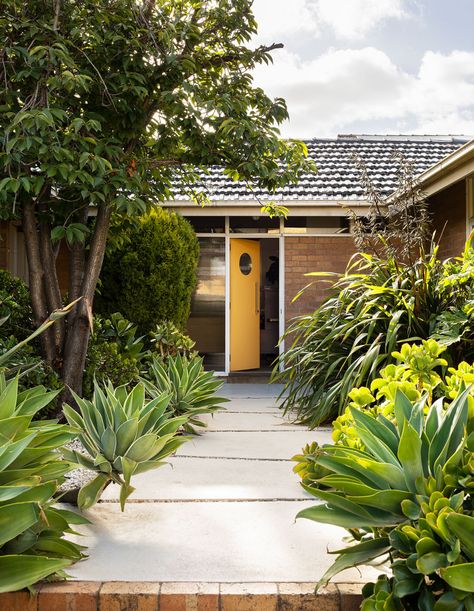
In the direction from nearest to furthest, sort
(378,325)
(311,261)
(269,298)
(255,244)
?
(378,325) → (311,261) → (255,244) → (269,298)

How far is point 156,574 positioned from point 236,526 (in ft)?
2.46

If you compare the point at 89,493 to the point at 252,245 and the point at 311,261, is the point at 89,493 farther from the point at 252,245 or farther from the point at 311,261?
the point at 252,245

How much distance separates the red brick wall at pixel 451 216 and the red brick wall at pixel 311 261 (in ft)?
5.45

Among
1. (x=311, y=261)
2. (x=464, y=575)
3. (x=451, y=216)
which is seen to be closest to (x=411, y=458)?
(x=464, y=575)

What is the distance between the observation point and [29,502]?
2385mm

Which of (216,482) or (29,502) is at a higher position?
(29,502)

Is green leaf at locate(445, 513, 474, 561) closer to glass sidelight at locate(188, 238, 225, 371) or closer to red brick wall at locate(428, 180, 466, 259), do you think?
red brick wall at locate(428, 180, 466, 259)

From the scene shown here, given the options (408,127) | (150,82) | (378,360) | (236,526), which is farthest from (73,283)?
(408,127)

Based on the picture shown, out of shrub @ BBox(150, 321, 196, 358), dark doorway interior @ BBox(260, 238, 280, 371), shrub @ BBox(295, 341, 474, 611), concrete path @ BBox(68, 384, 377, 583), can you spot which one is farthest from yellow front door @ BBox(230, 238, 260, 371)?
shrub @ BBox(295, 341, 474, 611)

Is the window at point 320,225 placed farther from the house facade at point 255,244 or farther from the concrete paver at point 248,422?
the concrete paver at point 248,422

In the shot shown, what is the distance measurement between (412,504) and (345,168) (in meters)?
11.0

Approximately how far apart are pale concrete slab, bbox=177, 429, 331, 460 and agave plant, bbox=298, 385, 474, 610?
97.5 inches

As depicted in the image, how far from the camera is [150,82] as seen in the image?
6184mm

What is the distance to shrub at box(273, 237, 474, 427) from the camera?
5.66 m
